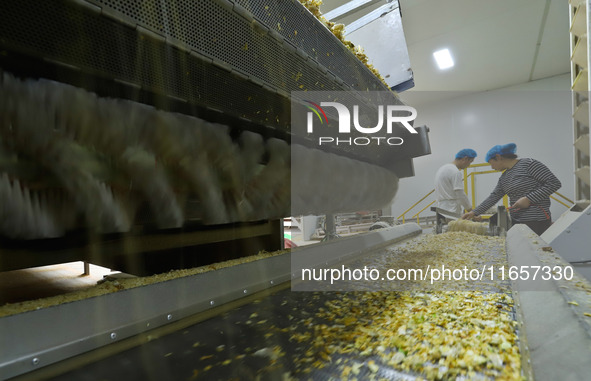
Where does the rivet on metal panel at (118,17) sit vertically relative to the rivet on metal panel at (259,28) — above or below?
below

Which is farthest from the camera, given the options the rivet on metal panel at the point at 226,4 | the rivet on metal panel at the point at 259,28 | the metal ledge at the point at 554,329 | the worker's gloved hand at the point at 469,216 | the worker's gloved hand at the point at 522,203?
the worker's gloved hand at the point at 469,216

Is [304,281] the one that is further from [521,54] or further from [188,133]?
[521,54]

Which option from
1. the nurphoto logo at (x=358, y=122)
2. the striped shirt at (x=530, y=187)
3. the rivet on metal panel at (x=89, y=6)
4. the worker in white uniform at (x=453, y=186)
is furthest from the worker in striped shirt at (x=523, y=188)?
the rivet on metal panel at (x=89, y=6)

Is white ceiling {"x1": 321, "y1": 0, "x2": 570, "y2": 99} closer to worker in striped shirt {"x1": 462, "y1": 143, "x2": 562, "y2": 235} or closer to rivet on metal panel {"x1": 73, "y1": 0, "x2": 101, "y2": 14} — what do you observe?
worker in striped shirt {"x1": 462, "y1": 143, "x2": 562, "y2": 235}

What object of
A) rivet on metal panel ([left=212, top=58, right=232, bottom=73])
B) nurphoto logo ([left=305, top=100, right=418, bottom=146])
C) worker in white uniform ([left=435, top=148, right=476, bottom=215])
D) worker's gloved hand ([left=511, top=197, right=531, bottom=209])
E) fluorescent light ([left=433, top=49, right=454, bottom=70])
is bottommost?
worker's gloved hand ([left=511, top=197, right=531, bottom=209])

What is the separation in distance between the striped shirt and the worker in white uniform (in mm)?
273

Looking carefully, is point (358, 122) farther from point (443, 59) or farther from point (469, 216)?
point (443, 59)

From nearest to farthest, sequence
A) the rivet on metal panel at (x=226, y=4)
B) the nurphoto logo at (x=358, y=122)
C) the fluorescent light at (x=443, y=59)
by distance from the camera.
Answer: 1. the rivet on metal panel at (x=226, y=4)
2. the nurphoto logo at (x=358, y=122)
3. the fluorescent light at (x=443, y=59)

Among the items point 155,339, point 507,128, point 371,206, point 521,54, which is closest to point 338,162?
point 371,206

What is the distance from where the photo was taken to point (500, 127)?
669 cm

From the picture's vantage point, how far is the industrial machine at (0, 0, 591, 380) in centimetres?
61

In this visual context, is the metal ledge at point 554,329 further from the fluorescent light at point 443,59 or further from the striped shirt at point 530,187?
the fluorescent light at point 443,59

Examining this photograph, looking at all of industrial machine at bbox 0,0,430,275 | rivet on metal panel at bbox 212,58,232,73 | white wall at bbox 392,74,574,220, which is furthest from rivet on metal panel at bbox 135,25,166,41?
white wall at bbox 392,74,574,220

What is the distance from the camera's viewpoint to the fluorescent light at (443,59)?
5.11 meters
